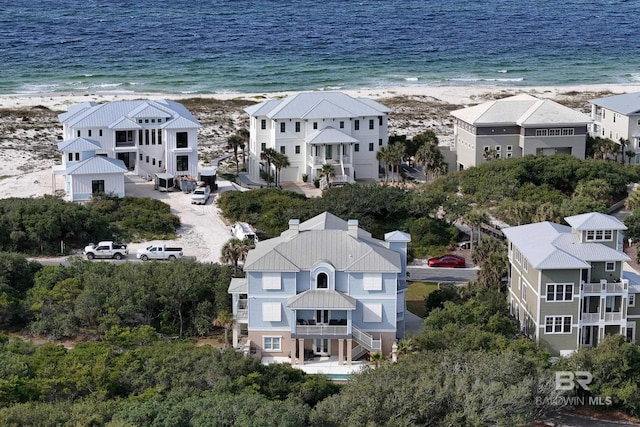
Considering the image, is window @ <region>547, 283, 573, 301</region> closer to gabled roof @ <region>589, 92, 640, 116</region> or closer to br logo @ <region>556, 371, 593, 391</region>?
br logo @ <region>556, 371, 593, 391</region>

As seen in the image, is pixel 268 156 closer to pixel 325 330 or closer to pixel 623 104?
pixel 623 104

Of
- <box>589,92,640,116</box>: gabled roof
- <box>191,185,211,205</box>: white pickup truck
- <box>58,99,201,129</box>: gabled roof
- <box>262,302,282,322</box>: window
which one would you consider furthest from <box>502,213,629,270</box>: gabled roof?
<box>589,92,640,116</box>: gabled roof

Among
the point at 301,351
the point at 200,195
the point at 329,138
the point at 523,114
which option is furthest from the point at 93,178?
the point at 523,114

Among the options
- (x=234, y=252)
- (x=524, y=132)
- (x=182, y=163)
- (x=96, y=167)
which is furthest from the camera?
(x=524, y=132)

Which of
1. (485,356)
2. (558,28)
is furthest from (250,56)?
(485,356)

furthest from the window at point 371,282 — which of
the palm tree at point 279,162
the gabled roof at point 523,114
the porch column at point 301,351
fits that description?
the gabled roof at point 523,114

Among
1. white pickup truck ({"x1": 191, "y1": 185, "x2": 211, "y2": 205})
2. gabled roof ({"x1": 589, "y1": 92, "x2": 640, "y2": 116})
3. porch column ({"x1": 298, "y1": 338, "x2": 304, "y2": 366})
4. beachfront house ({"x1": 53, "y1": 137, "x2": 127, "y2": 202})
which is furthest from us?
gabled roof ({"x1": 589, "y1": 92, "x2": 640, "y2": 116})

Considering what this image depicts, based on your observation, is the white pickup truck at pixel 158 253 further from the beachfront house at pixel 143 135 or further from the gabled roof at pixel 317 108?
the gabled roof at pixel 317 108
